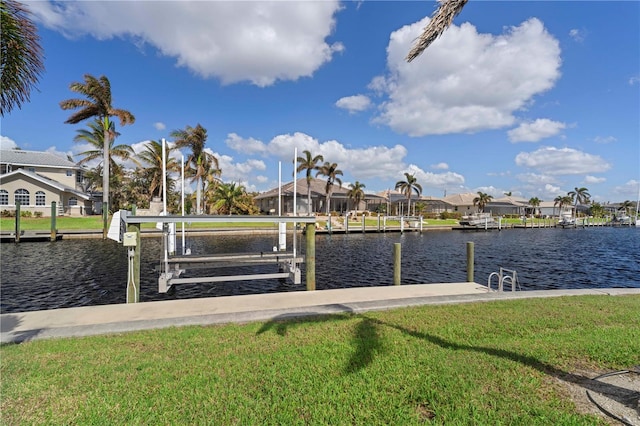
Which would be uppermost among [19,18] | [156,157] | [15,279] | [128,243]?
[156,157]

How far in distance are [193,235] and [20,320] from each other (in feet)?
82.6

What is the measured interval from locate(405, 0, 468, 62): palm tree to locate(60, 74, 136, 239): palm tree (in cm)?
3500

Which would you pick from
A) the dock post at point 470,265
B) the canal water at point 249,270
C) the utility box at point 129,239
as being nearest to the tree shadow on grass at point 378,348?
the utility box at point 129,239

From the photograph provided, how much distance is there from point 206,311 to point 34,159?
2062 inches

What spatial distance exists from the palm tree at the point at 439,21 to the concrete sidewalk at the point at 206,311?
17.6 ft

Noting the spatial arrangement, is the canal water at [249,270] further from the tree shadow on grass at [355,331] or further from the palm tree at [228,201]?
the palm tree at [228,201]

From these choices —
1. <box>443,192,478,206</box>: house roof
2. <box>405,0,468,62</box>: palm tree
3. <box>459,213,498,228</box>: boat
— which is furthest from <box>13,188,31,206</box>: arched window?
<box>443,192,478,206</box>: house roof

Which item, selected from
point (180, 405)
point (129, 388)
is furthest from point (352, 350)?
point (129, 388)

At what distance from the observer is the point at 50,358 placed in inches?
183

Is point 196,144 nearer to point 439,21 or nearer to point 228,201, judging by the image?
point 228,201

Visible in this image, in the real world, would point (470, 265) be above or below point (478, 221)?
below

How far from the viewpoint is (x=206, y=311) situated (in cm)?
751

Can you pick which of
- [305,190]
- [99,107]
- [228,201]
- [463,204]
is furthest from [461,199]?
[99,107]

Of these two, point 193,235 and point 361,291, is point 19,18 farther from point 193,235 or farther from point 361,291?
point 193,235
